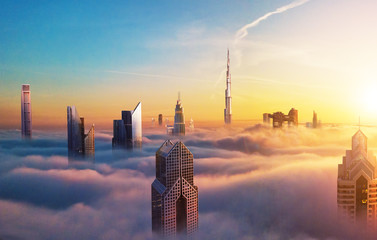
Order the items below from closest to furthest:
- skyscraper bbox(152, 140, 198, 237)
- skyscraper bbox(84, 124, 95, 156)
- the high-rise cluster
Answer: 1. the high-rise cluster
2. skyscraper bbox(84, 124, 95, 156)
3. skyscraper bbox(152, 140, 198, 237)

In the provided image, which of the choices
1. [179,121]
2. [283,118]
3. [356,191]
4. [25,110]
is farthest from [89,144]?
[356,191]

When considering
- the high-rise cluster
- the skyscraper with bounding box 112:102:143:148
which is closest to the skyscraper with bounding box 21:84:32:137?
the high-rise cluster

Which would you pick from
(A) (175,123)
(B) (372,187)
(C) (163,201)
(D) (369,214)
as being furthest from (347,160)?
(C) (163,201)

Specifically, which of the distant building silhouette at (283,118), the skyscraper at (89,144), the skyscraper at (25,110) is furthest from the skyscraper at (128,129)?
the distant building silhouette at (283,118)

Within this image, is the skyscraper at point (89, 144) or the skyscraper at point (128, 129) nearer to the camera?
the skyscraper at point (128, 129)

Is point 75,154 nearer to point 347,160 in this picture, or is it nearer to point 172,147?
point 172,147

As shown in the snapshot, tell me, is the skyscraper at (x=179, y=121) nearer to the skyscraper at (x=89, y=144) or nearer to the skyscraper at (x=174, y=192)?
the skyscraper at (x=174, y=192)

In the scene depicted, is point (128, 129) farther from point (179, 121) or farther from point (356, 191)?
point (356, 191)

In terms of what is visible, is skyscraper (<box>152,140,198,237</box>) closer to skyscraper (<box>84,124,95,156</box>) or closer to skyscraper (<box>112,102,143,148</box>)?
skyscraper (<box>112,102,143,148</box>)
